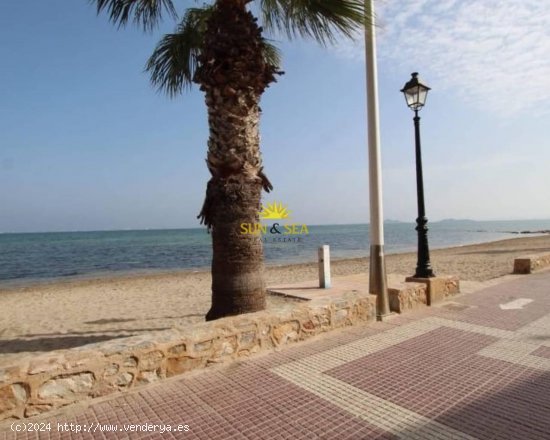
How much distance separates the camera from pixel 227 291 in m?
4.92

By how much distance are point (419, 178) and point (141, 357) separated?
5.89 metres

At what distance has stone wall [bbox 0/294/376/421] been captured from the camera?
8.96 ft

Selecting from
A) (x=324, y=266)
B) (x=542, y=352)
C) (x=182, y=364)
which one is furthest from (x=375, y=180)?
(x=182, y=364)

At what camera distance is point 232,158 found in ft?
16.1

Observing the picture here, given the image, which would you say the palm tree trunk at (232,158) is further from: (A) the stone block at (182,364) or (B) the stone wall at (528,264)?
(B) the stone wall at (528,264)

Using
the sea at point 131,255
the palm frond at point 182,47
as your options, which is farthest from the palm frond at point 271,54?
the sea at point 131,255

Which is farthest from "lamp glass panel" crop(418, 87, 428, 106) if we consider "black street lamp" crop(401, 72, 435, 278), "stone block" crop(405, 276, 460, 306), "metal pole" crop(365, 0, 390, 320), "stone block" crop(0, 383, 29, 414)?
"stone block" crop(0, 383, 29, 414)

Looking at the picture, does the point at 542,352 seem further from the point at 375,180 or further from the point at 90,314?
the point at 90,314

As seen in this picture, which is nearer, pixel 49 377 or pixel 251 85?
pixel 49 377

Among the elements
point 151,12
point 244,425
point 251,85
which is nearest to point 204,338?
point 244,425

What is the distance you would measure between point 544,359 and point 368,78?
446cm

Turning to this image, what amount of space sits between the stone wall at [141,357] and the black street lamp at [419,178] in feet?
9.71

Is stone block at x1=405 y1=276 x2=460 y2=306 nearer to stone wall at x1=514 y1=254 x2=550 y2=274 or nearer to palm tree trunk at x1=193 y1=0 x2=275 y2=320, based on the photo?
palm tree trunk at x1=193 y1=0 x2=275 y2=320

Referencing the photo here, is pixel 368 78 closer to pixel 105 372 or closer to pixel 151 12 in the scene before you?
pixel 151 12
